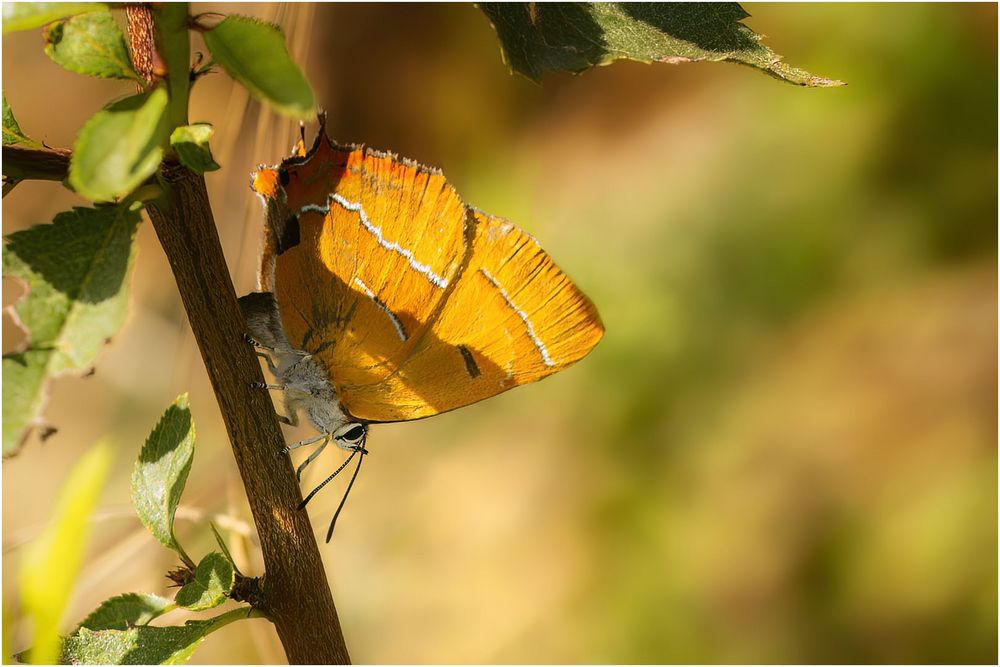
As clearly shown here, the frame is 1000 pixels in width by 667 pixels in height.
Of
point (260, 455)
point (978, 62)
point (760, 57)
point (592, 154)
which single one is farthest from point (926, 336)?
point (260, 455)

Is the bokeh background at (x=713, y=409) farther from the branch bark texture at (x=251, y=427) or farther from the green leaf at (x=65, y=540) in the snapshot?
the green leaf at (x=65, y=540)

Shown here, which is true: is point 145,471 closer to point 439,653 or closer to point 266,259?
point 266,259

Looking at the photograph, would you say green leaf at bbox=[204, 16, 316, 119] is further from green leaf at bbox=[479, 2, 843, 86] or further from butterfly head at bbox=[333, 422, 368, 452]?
butterfly head at bbox=[333, 422, 368, 452]

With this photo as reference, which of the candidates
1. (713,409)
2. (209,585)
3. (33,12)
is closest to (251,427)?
(209,585)

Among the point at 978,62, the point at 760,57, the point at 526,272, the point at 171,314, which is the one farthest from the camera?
the point at 171,314

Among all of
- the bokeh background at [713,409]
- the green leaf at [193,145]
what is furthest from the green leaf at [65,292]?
the bokeh background at [713,409]

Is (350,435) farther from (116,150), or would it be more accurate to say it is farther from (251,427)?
(116,150)

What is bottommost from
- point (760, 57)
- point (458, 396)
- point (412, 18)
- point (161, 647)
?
point (161, 647)
